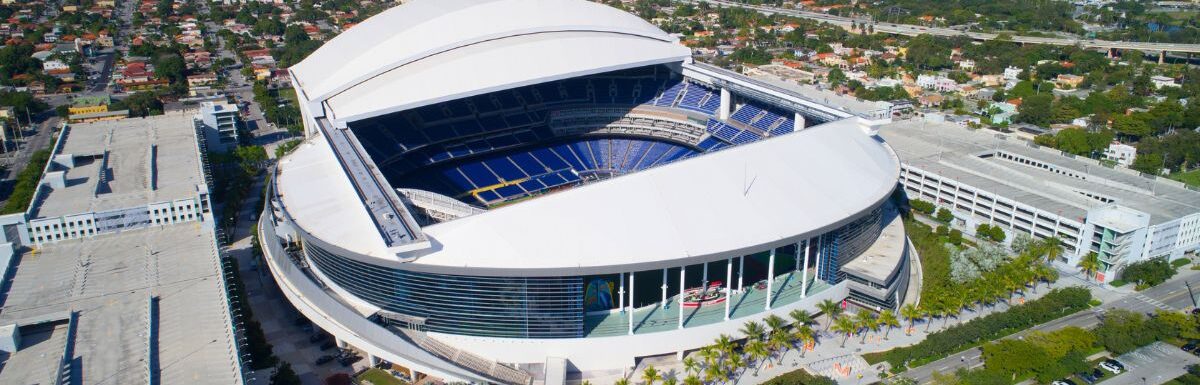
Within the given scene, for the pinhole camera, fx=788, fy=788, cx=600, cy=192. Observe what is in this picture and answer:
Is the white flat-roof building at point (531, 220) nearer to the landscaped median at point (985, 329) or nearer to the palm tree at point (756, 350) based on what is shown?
the palm tree at point (756, 350)

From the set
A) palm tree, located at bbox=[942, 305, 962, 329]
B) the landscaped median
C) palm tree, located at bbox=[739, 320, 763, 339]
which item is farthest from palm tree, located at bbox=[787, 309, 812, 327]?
palm tree, located at bbox=[942, 305, 962, 329]

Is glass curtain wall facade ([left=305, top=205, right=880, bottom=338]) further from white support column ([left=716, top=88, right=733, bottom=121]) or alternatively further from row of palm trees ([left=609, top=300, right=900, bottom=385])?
white support column ([left=716, top=88, right=733, bottom=121])

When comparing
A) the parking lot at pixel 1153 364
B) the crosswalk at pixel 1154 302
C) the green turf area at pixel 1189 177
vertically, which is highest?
the green turf area at pixel 1189 177

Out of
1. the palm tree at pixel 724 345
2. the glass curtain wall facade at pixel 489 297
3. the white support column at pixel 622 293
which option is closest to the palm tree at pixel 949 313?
the glass curtain wall facade at pixel 489 297

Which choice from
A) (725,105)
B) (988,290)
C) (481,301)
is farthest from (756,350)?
(725,105)

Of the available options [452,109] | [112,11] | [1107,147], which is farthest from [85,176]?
[112,11]

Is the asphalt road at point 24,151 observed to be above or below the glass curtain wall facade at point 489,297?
below

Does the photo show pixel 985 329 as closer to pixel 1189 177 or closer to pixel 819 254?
pixel 819 254
